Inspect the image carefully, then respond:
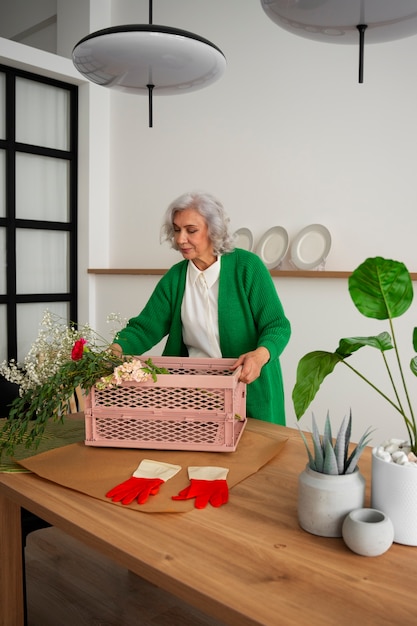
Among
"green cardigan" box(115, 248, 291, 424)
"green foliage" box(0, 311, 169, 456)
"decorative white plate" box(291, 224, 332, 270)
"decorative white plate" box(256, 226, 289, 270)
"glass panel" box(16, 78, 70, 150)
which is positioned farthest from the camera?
"glass panel" box(16, 78, 70, 150)

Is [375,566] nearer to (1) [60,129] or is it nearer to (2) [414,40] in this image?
(2) [414,40]

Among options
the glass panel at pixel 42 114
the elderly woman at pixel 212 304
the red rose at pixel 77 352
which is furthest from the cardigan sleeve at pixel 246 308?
the glass panel at pixel 42 114

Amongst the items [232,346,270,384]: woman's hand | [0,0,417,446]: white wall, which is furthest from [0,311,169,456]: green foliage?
[0,0,417,446]: white wall

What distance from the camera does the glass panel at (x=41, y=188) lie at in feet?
15.3

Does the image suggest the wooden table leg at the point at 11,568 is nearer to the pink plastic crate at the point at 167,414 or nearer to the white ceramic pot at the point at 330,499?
the pink plastic crate at the point at 167,414

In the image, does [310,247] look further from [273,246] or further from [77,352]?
[77,352]

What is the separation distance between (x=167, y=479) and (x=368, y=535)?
0.52 metres

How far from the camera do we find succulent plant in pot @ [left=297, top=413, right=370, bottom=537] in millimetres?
1102

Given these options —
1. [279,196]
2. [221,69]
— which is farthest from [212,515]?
[279,196]

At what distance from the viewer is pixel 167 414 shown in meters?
1.55

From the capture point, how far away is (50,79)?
4766 mm

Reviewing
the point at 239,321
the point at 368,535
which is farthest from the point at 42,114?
the point at 368,535

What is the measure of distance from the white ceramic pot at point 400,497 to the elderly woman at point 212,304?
0.97 meters

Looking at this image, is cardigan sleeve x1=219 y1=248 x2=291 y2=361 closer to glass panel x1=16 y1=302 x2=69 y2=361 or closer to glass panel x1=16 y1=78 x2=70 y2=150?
glass panel x1=16 y1=302 x2=69 y2=361
